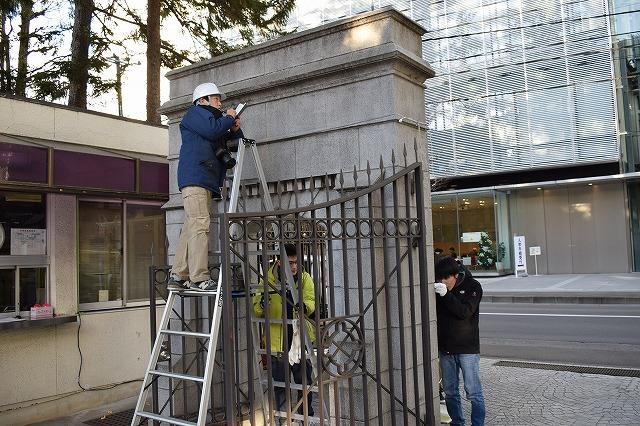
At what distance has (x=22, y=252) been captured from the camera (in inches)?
308

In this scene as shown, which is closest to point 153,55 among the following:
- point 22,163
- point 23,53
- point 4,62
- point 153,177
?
point 23,53

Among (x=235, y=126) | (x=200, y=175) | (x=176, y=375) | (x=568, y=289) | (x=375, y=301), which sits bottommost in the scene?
(x=568, y=289)

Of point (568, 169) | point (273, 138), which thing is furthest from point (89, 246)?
point (568, 169)

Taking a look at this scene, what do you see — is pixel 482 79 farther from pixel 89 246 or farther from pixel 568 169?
pixel 89 246

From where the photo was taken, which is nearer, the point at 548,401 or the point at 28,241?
the point at 548,401

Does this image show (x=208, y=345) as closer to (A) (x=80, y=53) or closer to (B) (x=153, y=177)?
(B) (x=153, y=177)

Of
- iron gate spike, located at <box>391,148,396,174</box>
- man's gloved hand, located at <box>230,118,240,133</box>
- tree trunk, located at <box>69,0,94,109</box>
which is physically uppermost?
tree trunk, located at <box>69,0,94,109</box>

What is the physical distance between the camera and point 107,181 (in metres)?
7.93

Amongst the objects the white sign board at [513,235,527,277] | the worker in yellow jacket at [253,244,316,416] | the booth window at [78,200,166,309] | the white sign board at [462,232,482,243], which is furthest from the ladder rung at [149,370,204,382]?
the white sign board at [462,232,482,243]

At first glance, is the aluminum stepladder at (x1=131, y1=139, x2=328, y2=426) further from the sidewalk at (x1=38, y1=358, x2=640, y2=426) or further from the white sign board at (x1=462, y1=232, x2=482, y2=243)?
the white sign board at (x1=462, y1=232, x2=482, y2=243)

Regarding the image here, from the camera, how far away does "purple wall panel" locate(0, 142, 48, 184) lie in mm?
6750

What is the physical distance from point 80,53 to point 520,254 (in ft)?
67.2

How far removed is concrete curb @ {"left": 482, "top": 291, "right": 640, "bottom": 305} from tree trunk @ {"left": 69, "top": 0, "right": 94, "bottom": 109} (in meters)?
14.5

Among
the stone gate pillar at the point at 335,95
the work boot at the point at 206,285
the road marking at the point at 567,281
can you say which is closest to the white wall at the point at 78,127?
the stone gate pillar at the point at 335,95
